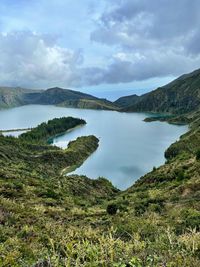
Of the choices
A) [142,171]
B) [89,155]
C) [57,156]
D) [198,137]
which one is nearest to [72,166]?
[57,156]

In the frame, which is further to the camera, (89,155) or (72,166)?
(89,155)

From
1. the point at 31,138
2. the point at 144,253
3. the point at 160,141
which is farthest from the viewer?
the point at 31,138

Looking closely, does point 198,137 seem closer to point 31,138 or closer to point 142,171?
point 142,171

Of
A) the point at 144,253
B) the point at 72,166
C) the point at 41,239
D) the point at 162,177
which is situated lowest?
the point at 72,166

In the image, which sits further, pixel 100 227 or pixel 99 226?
pixel 99 226

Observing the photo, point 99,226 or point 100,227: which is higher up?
point 100,227

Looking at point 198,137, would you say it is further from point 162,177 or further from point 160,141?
point 162,177

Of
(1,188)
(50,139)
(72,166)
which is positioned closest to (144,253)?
A: (1,188)

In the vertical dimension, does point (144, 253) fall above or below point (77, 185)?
above

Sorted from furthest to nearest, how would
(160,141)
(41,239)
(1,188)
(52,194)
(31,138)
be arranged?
(31,138) < (160,141) < (52,194) < (1,188) < (41,239)
